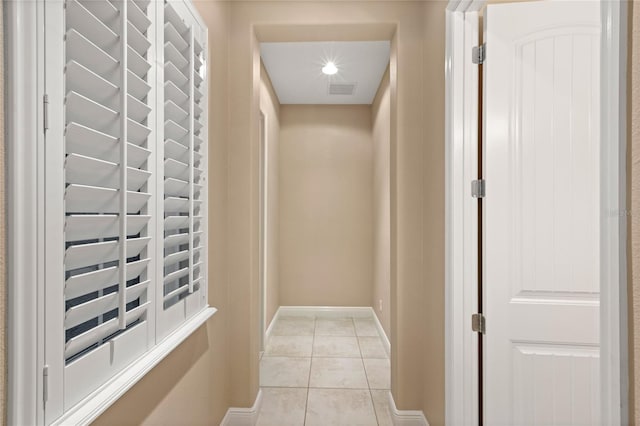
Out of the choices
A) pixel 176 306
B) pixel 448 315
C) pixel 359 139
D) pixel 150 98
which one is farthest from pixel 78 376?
pixel 359 139

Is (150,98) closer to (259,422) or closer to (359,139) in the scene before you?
(259,422)

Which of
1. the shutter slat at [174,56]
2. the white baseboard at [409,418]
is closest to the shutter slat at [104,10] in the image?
the shutter slat at [174,56]

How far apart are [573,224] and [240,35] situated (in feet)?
6.44

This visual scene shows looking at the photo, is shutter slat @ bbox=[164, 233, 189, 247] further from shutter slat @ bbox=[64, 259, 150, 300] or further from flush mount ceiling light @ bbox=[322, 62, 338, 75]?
flush mount ceiling light @ bbox=[322, 62, 338, 75]

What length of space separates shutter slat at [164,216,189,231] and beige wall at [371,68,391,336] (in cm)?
213

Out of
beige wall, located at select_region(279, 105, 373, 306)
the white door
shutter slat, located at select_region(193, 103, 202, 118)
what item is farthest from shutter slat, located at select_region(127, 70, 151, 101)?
beige wall, located at select_region(279, 105, 373, 306)

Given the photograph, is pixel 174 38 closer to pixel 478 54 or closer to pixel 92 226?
pixel 92 226

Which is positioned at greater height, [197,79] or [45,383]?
[197,79]

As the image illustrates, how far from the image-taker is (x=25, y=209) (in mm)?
684

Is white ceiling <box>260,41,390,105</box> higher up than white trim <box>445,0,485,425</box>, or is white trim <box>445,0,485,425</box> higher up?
white ceiling <box>260,41,390,105</box>

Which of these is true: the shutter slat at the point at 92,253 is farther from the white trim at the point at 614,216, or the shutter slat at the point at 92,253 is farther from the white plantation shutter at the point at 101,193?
the white trim at the point at 614,216

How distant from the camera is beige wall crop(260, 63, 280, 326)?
3629 millimetres

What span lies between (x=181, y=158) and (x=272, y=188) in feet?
8.31

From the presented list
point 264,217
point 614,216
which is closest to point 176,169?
point 614,216
